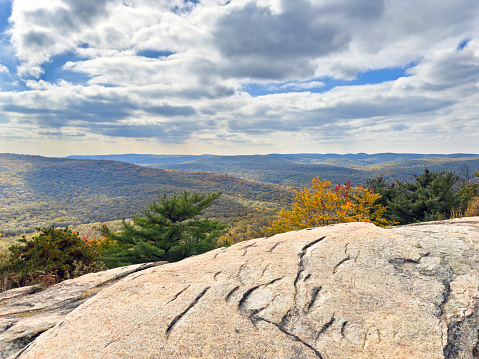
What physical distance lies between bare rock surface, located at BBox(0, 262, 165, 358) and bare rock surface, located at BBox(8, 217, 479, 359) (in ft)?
1.95

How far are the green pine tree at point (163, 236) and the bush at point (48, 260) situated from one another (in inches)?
116

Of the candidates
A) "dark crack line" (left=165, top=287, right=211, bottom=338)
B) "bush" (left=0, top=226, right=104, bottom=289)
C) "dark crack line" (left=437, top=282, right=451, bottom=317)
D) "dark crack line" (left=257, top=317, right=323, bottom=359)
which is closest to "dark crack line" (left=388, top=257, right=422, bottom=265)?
"dark crack line" (left=437, top=282, right=451, bottom=317)

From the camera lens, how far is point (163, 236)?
562 inches

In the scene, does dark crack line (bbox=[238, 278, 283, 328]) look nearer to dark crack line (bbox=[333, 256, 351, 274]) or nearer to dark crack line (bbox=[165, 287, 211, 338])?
dark crack line (bbox=[165, 287, 211, 338])

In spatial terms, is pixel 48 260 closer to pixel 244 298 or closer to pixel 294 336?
pixel 244 298

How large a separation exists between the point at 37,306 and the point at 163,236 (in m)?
8.56

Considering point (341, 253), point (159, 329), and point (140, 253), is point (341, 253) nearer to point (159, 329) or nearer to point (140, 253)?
point (159, 329)

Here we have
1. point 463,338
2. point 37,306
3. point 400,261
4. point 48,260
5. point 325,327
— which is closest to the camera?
point 463,338

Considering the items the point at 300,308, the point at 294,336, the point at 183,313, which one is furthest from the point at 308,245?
the point at 183,313

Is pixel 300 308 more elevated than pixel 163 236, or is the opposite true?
pixel 300 308

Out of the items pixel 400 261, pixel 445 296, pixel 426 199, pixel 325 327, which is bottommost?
pixel 426 199

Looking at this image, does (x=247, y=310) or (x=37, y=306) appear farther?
(x=37, y=306)

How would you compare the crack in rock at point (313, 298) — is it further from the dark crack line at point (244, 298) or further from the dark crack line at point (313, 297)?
the dark crack line at point (244, 298)

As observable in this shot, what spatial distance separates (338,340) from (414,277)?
2.33 meters
